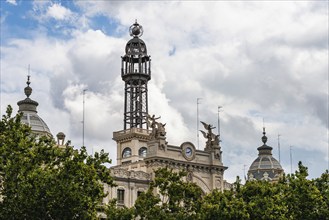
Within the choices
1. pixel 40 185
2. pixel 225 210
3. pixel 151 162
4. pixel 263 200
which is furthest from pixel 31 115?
pixel 40 185

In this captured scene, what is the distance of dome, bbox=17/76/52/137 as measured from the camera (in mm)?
98875

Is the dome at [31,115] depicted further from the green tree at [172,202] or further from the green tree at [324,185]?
the green tree at [324,185]

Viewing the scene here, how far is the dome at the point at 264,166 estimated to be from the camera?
132m

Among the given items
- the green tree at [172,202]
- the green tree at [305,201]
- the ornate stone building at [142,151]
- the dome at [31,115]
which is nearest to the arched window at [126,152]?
the ornate stone building at [142,151]

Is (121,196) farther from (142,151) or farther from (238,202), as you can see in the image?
(238,202)

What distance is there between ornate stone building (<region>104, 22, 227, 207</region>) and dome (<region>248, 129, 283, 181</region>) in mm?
27327

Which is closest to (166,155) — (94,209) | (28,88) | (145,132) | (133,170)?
(133,170)

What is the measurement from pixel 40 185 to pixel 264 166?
3172 inches

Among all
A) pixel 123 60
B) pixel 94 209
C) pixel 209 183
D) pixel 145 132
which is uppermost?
pixel 123 60

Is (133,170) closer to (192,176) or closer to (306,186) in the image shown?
(192,176)

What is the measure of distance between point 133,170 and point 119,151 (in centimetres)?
1172

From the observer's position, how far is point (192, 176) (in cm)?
10150

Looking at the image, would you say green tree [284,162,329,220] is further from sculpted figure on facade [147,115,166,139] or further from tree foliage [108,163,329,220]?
sculpted figure on facade [147,115,166,139]

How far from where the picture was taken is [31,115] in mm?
100750
